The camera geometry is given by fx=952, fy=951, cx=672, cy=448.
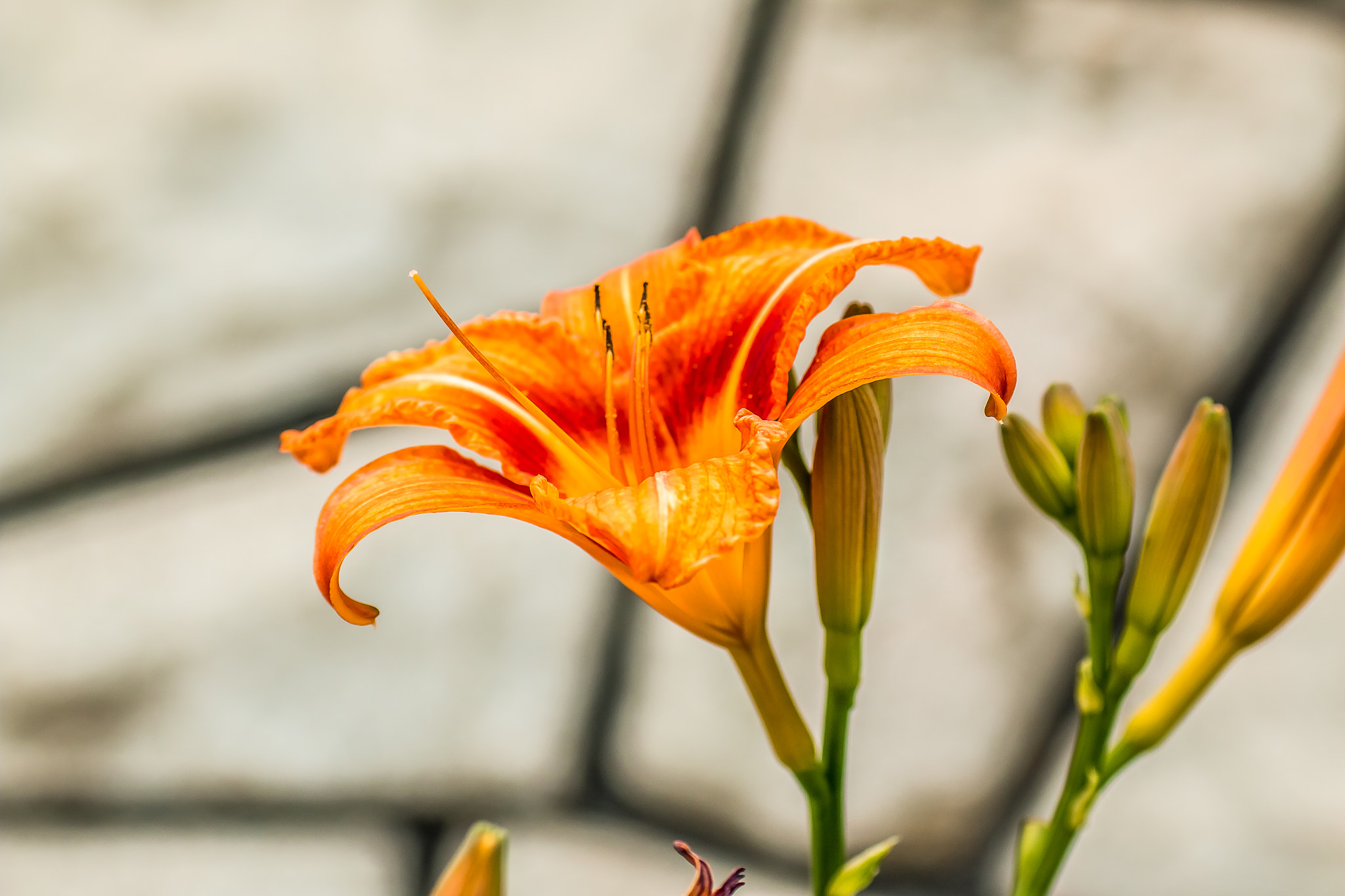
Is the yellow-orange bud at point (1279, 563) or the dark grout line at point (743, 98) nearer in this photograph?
the yellow-orange bud at point (1279, 563)

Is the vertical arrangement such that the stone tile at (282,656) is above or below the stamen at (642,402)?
below

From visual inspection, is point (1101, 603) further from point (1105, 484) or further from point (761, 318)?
point (761, 318)

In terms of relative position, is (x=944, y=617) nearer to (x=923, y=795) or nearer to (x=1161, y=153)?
(x=923, y=795)

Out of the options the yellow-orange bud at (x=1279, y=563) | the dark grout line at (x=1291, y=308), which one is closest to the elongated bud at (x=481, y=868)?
the yellow-orange bud at (x=1279, y=563)

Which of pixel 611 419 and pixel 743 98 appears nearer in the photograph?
pixel 611 419

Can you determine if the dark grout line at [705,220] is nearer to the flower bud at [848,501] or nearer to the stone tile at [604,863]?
the stone tile at [604,863]

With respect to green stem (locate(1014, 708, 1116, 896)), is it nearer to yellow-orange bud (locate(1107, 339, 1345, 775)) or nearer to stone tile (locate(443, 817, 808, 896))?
yellow-orange bud (locate(1107, 339, 1345, 775))

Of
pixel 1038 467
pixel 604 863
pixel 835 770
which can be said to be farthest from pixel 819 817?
pixel 604 863
